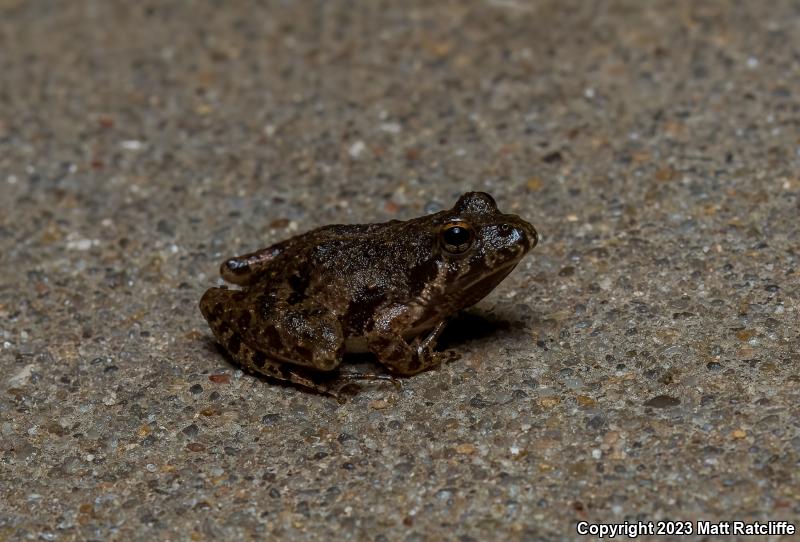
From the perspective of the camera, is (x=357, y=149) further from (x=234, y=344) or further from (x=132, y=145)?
(x=234, y=344)

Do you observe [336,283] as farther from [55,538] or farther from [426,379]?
[55,538]

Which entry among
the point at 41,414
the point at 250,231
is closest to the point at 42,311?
the point at 41,414

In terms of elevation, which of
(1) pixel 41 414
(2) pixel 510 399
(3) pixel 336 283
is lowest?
(1) pixel 41 414

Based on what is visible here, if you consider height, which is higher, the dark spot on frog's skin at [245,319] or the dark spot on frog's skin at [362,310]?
the dark spot on frog's skin at [362,310]

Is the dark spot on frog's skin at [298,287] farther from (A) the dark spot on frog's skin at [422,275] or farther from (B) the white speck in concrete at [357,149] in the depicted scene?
(B) the white speck in concrete at [357,149]

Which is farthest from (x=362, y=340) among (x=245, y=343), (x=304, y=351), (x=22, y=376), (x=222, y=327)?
(x=22, y=376)

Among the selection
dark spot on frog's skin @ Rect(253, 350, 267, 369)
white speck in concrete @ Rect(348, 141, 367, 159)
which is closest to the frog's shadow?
dark spot on frog's skin @ Rect(253, 350, 267, 369)

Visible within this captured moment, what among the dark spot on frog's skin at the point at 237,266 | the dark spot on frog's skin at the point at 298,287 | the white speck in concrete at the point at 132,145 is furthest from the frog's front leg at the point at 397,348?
the white speck in concrete at the point at 132,145
